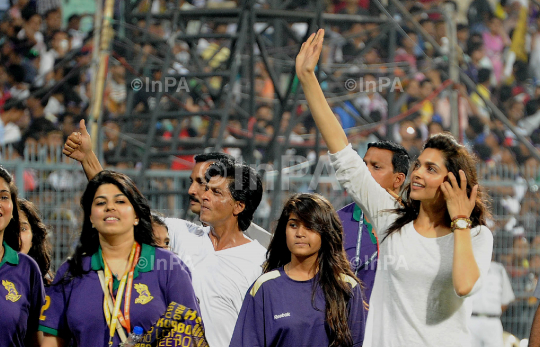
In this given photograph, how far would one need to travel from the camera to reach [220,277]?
369cm

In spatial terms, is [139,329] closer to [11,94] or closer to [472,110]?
[11,94]

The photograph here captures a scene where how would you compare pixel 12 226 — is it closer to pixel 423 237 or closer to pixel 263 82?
pixel 423 237

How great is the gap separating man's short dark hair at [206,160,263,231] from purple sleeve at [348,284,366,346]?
1034 millimetres

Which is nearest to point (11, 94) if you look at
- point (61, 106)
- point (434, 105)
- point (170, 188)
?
point (61, 106)

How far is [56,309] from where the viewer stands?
3.05 meters

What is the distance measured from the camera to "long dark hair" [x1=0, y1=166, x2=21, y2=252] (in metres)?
3.44

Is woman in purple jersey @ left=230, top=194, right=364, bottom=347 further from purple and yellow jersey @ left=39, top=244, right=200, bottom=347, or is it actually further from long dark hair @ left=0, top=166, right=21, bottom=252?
long dark hair @ left=0, top=166, right=21, bottom=252

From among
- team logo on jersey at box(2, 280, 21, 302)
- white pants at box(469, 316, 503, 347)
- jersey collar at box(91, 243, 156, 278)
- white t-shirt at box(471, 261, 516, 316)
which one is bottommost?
white pants at box(469, 316, 503, 347)

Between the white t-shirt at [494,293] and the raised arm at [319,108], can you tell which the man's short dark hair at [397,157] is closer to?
the raised arm at [319,108]

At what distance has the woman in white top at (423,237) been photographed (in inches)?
107

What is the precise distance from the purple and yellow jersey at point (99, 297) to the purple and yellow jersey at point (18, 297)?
6.2 inches

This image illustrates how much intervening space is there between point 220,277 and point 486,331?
352cm

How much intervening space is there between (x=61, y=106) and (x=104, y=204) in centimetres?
658

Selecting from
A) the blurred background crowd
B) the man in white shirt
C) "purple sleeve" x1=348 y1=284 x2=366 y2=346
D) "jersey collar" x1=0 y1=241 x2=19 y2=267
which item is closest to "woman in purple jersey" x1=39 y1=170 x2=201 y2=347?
"jersey collar" x1=0 y1=241 x2=19 y2=267
